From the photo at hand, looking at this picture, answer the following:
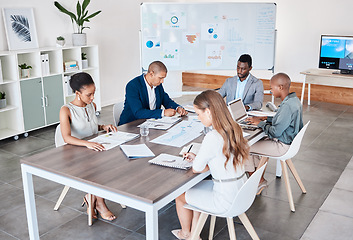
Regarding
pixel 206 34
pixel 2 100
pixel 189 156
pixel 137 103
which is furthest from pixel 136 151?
pixel 206 34

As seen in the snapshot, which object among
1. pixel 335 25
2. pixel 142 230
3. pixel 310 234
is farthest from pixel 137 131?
pixel 335 25

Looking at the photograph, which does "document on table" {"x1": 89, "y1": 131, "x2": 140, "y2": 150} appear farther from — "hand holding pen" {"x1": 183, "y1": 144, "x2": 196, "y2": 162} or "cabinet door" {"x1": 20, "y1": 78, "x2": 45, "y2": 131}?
"cabinet door" {"x1": 20, "y1": 78, "x2": 45, "y2": 131}

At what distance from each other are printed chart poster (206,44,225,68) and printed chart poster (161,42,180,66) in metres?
0.48

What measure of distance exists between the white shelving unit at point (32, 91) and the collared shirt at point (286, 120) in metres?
3.43

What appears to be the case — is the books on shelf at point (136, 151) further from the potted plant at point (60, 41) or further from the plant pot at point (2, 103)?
the potted plant at point (60, 41)

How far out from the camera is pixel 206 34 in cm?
600

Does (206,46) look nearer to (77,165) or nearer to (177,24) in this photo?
(177,24)

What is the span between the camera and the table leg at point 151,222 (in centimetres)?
197

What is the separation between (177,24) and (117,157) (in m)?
3.78

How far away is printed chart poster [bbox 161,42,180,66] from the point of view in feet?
19.4

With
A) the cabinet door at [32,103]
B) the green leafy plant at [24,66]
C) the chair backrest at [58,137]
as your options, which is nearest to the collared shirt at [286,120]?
the chair backrest at [58,137]

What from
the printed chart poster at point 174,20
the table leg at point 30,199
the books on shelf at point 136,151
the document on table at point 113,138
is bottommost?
the table leg at point 30,199

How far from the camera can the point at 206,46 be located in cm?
603

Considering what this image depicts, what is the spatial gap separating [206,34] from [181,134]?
10.8ft
